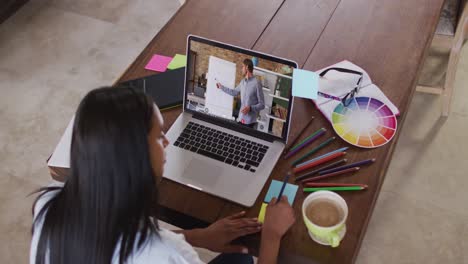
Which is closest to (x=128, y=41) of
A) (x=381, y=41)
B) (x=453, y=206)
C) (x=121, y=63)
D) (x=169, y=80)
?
(x=121, y=63)

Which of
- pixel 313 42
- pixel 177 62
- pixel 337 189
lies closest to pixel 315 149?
pixel 337 189

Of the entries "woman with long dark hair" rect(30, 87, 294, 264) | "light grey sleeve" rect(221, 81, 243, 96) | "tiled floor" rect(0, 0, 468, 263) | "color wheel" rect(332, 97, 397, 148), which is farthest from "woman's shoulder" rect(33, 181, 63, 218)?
"tiled floor" rect(0, 0, 468, 263)

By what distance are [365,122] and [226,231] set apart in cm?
52

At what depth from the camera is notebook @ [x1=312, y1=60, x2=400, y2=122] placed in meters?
1.42

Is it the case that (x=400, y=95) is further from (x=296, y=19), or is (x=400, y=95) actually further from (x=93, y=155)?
(x=93, y=155)

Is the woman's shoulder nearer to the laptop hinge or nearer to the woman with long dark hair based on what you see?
the woman with long dark hair

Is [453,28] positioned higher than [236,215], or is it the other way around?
[453,28]

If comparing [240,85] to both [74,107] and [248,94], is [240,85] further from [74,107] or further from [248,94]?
[74,107]

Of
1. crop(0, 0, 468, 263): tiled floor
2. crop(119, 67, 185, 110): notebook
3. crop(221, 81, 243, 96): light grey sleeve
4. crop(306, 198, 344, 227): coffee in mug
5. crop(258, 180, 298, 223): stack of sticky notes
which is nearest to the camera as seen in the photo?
crop(306, 198, 344, 227): coffee in mug

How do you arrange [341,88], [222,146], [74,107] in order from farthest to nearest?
[74,107] → [341,88] → [222,146]

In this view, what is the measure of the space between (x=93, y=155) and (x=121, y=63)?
1.90 meters

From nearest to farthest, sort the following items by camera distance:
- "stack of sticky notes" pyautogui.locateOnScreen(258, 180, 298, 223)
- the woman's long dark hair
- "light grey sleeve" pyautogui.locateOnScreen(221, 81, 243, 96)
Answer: the woman's long dark hair → "stack of sticky notes" pyautogui.locateOnScreen(258, 180, 298, 223) → "light grey sleeve" pyautogui.locateOnScreen(221, 81, 243, 96)

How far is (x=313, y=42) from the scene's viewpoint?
1.61 meters

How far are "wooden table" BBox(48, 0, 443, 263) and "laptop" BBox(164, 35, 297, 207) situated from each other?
4 centimetres
